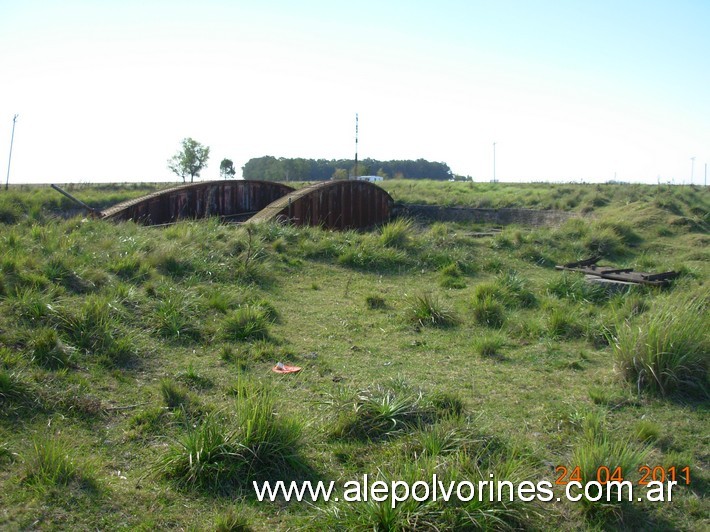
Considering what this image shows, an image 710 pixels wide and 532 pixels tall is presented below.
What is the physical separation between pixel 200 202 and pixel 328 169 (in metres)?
55.2

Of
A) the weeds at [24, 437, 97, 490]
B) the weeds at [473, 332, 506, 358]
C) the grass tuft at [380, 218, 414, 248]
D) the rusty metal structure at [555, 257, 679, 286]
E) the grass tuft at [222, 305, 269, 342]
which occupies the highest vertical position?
the grass tuft at [380, 218, 414, 248]

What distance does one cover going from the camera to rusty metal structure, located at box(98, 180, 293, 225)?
1500 centimetres

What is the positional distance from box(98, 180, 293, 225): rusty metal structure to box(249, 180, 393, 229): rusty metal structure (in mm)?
1797

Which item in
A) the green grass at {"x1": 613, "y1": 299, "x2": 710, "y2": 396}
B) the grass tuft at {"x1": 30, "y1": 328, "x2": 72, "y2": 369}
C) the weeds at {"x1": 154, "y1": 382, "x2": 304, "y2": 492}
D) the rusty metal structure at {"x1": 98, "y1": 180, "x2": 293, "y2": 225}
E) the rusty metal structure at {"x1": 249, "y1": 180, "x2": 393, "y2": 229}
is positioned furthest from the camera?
the rusty metal structure at {"x1": 249, "y1": 180, "x2": 393, "y2": 229}

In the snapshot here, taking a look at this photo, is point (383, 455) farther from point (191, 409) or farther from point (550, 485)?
point (191, 409)

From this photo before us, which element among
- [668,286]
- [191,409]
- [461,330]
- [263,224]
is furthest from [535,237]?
[191,409]

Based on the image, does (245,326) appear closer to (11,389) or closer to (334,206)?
(11,389)

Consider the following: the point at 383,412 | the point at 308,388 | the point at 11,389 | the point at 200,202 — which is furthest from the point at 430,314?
the point at 200,202

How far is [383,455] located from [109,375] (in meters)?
2.68

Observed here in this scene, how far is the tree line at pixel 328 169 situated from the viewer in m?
59.9

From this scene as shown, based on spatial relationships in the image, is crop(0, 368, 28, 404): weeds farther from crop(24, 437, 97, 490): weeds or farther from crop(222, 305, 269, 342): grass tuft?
crop(222, 305, 269, 342): grass tuft

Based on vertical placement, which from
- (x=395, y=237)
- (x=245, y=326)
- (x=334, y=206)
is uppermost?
(x=334, y=206)

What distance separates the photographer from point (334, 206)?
59.3 ft

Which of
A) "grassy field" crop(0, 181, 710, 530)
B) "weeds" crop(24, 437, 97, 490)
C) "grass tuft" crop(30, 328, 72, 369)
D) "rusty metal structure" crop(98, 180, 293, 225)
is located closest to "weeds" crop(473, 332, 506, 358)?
"grassy field" crop(0, 181, 710, 530)
